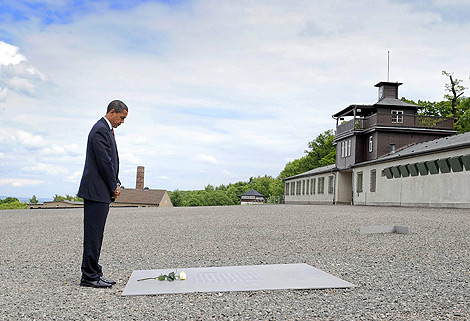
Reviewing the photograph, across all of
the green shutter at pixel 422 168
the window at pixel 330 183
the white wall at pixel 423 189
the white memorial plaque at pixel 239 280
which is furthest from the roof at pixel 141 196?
the white memorial plaque at pixel 239 280

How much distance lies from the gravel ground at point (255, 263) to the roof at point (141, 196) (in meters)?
74.6

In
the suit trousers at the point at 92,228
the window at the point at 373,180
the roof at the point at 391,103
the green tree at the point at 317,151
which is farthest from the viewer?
the green tree at the point at 317,151

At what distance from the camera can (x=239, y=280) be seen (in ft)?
18.1

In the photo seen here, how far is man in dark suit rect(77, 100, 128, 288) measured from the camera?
16.9ft

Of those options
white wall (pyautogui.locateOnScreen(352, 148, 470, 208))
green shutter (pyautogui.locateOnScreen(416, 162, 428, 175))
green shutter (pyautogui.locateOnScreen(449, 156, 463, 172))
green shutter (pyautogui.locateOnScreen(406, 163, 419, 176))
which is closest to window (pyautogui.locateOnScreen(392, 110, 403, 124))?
white wall (pyautogui.locateOnScreen(352, 148, 470, 208))

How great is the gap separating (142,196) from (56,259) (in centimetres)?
8167

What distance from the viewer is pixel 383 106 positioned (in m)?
37.4

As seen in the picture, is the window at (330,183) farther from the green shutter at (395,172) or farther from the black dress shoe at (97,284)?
the black dress shoe at (97,284)

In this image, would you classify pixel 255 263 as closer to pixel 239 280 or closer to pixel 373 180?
pixel 239 280

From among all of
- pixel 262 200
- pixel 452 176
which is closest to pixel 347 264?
pixel 452 176

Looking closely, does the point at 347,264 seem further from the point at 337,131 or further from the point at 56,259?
the point at 337,131

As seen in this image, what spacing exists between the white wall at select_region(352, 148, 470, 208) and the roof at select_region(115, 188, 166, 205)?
187 feet

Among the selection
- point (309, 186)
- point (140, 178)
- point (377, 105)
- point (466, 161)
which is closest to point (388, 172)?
point (466, 161)

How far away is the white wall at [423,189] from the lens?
22828mm
